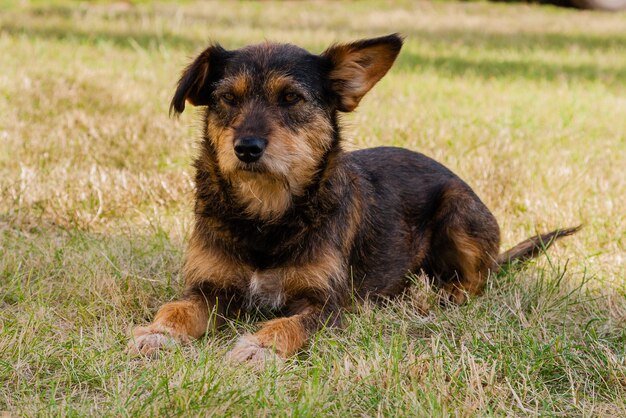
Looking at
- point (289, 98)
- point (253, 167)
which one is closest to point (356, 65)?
point (289, 98)

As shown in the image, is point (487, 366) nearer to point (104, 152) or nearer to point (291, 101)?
point (291, 101)

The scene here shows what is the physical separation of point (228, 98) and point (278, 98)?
26 cm

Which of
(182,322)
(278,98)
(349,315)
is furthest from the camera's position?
(349,315)

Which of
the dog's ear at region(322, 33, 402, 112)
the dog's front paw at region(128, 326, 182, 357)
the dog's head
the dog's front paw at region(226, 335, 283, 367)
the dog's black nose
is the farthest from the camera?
the dog's ear at region(322, 33, 402, 112)

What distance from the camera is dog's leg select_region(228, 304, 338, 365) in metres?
3.97

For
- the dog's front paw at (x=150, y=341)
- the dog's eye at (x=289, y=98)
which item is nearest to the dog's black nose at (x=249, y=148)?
the dog's eye at (x=289, y=98)

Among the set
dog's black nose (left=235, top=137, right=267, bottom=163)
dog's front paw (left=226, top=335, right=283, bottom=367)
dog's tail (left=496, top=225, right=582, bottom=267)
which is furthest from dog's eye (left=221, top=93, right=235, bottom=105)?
dog's tail (left=496, top=225, right=582, bottom=267)

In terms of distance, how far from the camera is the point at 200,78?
4652 mm

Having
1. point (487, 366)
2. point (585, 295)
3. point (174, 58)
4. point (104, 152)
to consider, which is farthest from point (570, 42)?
point (487, 366)

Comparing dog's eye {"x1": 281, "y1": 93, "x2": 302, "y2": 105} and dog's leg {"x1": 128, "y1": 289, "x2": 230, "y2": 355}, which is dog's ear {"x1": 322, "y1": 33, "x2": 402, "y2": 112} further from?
dog's leg {"x1": 128, "y1": 289, "x2": 230, "y2": 355}

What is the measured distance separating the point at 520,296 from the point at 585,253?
1249 millimetres

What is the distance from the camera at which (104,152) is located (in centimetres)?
746

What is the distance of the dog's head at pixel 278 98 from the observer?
13.9ft

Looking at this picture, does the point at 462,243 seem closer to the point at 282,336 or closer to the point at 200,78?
the point at 282,336
